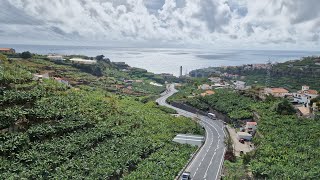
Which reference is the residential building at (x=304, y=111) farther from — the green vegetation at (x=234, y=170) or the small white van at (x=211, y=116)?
the green vegetation at (x=234, y=170)

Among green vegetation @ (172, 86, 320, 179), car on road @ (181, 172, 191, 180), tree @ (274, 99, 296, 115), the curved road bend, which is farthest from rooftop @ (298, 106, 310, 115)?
car on road @ (181, 172, 191, 180)

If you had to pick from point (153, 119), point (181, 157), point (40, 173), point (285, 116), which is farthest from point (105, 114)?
point (285, 116)

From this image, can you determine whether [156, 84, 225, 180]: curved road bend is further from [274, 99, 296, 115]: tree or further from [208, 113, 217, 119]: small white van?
[274, 99, 296, 115]: tree

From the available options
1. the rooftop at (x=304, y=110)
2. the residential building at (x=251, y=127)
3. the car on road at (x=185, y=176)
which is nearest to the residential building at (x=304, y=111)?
the rooftop at (x=304, y=110)

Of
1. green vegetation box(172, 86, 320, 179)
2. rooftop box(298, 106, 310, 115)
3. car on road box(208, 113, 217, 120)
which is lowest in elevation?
car on road box(208, 113, 217, 120)

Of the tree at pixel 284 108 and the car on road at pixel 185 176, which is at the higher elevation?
the tree at pixel 284 108

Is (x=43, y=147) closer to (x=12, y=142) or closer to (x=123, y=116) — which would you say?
(x=12, y=142)

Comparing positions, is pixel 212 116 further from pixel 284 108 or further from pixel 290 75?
pixel 290 75

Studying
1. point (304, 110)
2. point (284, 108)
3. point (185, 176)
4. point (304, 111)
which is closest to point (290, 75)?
point (304, 110)
